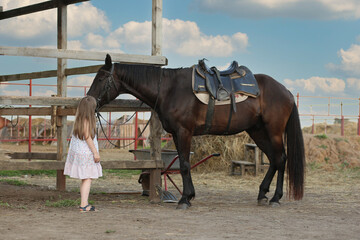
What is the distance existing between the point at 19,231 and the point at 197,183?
20.8ft

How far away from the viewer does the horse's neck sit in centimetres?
668

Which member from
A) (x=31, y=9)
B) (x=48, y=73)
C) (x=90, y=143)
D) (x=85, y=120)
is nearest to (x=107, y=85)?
(x=85, y=120)

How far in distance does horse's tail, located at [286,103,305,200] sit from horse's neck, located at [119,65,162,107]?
2.17 meters

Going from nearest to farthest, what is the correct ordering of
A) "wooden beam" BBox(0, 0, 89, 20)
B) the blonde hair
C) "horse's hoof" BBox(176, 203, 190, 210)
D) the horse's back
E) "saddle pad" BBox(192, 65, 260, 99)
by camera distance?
the blonde hair → "horse's hoof" BBox(176, 203, 190, 210) → "saddle pad" BBox(192, 65, 260, 99) → the horse's back → "wooden beam" BBox(0, 0, 89, 20)

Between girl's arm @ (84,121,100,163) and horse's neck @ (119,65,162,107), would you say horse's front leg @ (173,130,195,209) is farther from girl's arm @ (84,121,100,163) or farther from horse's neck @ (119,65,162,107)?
girl's arm @ (84,121,100,163)

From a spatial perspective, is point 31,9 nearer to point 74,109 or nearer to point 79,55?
point 74,109

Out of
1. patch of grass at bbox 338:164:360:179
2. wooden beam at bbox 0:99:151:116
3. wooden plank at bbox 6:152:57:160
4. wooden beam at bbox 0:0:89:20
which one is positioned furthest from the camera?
patch of grass at bbox 338:164:360:179

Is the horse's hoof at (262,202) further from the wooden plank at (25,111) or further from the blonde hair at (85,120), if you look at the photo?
the wooden plank at (25,111)

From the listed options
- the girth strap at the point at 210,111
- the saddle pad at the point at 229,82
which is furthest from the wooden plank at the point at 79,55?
the girth strap at the point at 210,111

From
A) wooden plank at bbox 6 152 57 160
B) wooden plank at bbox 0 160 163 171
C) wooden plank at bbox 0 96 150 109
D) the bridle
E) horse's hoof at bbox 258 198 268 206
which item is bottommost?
horse's hoof at bbox 258 198 268 206

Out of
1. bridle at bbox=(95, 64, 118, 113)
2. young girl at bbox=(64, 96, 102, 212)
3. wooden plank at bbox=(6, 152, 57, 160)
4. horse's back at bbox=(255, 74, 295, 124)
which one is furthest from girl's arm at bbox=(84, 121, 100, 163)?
wooden plank at bbox=(6, 152, 57, 160)

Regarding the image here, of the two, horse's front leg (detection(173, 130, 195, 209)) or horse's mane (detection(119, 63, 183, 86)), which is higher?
horse's mane (detection(119, 63, 183, 86))

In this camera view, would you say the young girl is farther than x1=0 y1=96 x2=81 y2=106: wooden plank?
No

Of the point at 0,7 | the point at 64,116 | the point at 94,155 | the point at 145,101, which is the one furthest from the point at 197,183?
the point at 0,7
